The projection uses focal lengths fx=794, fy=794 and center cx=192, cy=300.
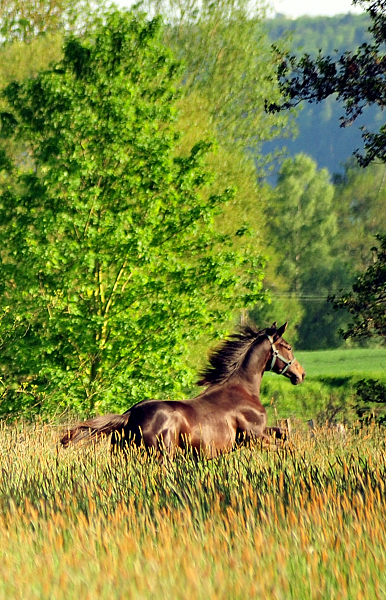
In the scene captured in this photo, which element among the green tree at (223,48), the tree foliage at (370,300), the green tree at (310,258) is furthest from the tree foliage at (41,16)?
the green tree at (310,258)

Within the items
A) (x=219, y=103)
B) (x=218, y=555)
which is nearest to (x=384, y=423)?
(x=218, y=555)

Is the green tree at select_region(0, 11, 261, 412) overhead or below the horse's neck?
overhead

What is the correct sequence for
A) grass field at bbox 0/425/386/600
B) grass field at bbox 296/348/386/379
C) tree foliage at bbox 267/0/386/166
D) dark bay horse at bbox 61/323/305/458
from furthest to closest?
grass field at bbox 296/348/386/379 → tree foliage at bbox 267/0/386/166 → dark bay horse at bbox 61/323/305/458 → grass field at bbox 0/425/386/600

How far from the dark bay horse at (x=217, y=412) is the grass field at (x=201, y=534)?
1383 millimetres

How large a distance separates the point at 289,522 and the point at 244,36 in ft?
97.6

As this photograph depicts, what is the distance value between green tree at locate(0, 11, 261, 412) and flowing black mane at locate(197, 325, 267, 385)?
6.68 m

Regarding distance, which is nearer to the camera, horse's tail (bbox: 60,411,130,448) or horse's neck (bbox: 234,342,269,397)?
horse's tail (bbox: 60,411,130,448)

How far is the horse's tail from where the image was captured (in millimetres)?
8633

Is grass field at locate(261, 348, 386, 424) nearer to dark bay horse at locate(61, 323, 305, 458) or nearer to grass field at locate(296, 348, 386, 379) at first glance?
grass field at locate(296, 348, 386, 379)

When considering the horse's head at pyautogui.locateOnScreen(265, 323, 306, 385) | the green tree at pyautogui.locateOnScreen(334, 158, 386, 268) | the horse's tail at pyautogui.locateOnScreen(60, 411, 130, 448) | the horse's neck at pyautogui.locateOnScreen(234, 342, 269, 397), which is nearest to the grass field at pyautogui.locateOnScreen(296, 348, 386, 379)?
the green tree at pyautogui.locateOnScreen(334, 158, 386, 268)

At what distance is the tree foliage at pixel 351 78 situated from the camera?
1237 centimetres

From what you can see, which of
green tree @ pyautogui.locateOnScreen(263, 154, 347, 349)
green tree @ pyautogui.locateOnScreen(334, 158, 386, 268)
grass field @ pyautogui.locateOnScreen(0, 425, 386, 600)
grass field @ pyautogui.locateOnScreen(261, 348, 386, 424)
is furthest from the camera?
green tree @ pyautogui.locateOnScreen(334, 158, 386, 268)

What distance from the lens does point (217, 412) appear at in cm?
929

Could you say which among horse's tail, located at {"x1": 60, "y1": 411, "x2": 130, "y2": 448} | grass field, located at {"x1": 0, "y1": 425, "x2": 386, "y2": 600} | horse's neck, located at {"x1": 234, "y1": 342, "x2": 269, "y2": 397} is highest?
horse's neck, located at {"x1": 234, "y1": 342, "x2": 269, "y2": 397}
